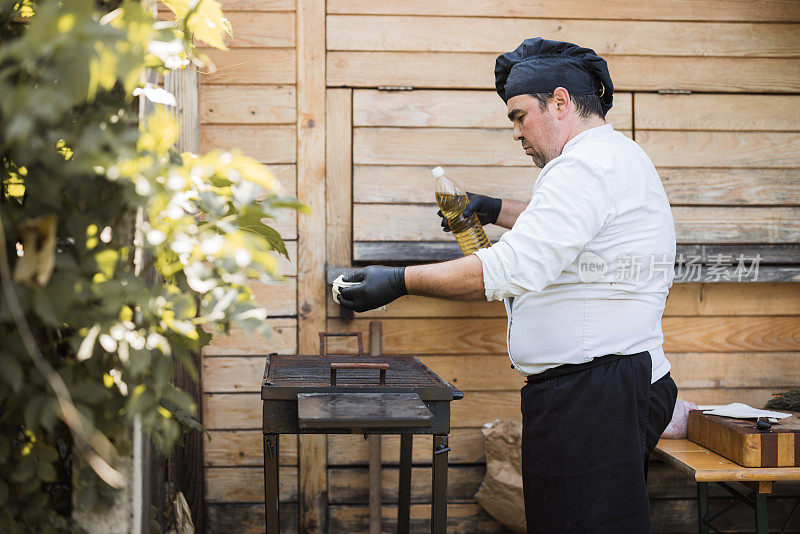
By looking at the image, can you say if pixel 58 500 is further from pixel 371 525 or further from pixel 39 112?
pixel 371 525

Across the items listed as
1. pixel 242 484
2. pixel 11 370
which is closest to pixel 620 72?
pixel 242 484

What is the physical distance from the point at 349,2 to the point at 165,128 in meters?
2.05

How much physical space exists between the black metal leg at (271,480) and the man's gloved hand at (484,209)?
49.5 inches

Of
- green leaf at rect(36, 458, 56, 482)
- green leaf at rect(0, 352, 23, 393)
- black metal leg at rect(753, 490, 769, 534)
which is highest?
green leaf at rect(0, 352, 23, 393)

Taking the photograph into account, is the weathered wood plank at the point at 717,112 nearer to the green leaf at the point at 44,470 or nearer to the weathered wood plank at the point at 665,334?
the weathered wood plank at the point at 665,334

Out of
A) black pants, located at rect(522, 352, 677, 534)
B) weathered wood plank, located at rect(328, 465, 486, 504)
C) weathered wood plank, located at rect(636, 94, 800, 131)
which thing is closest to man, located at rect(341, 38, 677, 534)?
black pants, located at rect(522, 352, 677, 534)

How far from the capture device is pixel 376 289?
2.21 m

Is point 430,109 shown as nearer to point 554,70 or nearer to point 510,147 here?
point 510,147

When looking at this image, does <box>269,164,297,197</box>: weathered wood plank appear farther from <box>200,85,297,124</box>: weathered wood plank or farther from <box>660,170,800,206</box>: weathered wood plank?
<box>660,170,800,206</box>: weathered wood plank

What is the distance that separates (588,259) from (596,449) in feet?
1.94

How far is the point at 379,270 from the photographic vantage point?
223cm

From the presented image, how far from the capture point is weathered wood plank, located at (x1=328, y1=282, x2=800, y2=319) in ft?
10.7

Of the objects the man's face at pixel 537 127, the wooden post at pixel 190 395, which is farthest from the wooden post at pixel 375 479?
the man's face at pixel 537 127

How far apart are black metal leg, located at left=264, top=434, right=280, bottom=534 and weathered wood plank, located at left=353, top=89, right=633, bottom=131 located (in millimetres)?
1567
